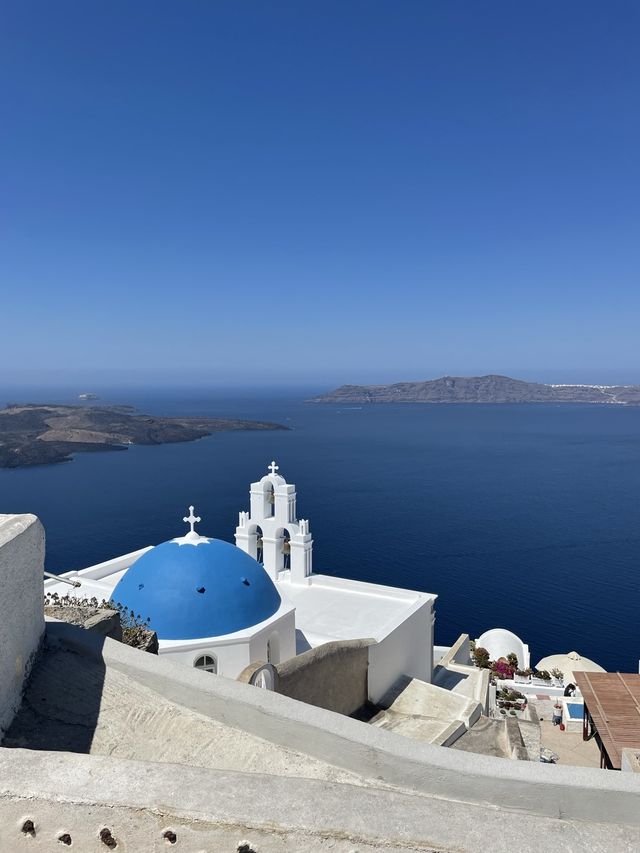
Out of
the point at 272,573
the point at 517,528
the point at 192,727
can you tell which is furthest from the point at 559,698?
the point at 517,528

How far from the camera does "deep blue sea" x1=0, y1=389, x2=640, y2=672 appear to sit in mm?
32156

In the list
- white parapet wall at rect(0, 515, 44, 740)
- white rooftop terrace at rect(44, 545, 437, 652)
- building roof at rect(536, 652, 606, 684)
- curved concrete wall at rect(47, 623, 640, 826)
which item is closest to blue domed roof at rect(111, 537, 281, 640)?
white rooftop terrace at rect(44, 545, 437, 652)

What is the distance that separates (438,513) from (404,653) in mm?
38349

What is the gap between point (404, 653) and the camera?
13.0m

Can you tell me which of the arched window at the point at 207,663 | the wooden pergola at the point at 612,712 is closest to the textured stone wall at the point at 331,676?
the arched window at the point at 207,663

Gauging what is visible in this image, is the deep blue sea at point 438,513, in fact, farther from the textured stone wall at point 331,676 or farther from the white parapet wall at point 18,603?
the white parapet wall at point 18,603

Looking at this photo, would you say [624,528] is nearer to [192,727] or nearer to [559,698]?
[559,698]

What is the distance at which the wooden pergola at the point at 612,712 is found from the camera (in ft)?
34.7

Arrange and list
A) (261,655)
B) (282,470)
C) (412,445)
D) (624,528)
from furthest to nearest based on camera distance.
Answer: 1. (412,445)
2. (282,470)
3. (624,528)
4. (261,655)

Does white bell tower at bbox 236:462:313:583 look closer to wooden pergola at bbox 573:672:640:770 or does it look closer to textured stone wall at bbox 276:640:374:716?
textured stone wall at bbox 276:640:374:716

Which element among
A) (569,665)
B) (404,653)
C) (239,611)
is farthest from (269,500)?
(569,665)

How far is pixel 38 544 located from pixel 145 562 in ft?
22.1

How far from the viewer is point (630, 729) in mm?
11055

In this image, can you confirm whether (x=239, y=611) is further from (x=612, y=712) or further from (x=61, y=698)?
(x=612, y=712)
